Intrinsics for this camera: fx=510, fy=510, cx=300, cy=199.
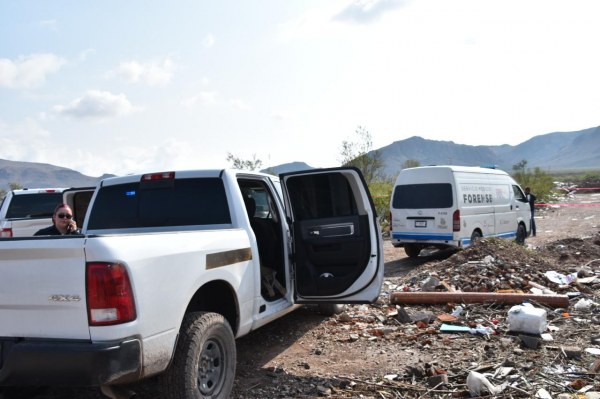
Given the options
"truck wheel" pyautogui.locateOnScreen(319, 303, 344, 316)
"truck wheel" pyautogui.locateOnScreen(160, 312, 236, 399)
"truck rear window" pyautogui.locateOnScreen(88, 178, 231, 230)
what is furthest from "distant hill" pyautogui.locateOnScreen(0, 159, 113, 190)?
"truck wheel" pyautogui.locateOnScreen(160, 312, 236, 399)

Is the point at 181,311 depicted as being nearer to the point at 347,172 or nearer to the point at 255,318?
the point at 255,318

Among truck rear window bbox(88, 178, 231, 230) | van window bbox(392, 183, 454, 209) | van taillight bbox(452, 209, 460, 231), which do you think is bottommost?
van taillight bbox(452, 209, 460, 231)

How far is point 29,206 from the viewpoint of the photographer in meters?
11.1

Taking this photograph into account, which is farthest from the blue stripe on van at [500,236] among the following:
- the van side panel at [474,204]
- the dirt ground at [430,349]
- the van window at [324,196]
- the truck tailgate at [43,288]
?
the truck tailgate at [43,288]

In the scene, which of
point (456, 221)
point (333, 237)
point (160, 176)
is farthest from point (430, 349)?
point (456, 221)

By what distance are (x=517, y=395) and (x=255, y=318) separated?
235 cm

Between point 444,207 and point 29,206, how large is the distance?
30.1 ft

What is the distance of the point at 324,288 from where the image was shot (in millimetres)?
5457

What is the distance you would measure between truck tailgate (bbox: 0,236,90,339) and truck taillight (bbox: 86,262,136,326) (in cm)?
5

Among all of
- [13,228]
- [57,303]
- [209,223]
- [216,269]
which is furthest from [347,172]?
[13,228]

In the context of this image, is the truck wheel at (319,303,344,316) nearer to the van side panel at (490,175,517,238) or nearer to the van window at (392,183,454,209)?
the van window at (392,183,454,209)

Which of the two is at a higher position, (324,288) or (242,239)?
(242,239)

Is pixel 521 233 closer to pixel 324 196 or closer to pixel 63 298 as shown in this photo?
pixel 324 196

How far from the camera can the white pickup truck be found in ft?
10.2
